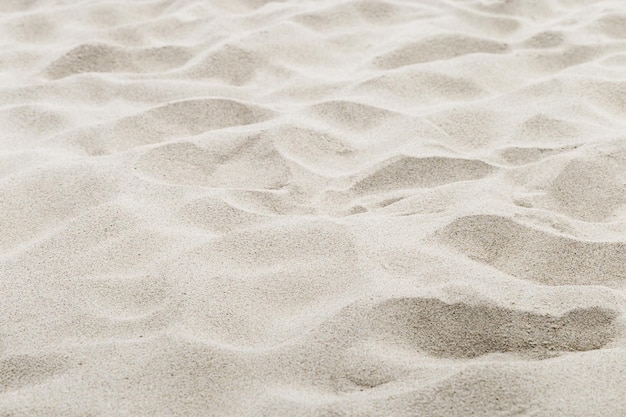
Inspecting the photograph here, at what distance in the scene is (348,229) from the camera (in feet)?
5.45

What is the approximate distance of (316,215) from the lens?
1.75 m

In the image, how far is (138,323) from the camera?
1409 millimetres

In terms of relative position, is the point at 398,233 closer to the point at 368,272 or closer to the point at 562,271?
the point at 368,272

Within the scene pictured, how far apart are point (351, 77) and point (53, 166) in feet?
3.16

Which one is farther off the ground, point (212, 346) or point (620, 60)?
point (620, 60)

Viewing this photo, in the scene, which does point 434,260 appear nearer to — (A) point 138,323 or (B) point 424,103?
(A) point 138,323

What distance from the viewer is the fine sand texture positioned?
1274 mm

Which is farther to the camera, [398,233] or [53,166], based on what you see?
[53,166]

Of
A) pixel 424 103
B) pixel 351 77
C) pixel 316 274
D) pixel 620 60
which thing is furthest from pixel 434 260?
pixel 620 60

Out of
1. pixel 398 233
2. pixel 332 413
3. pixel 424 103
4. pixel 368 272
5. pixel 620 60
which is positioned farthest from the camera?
pixel 620 60

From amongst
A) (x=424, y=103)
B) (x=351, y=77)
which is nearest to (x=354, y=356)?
(x=424, y=103)

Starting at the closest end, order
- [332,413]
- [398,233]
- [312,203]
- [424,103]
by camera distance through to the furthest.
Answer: [332,413], [398,233], [312,203], [424,103]

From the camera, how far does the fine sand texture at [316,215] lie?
1.27 meters

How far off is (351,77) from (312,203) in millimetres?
753
